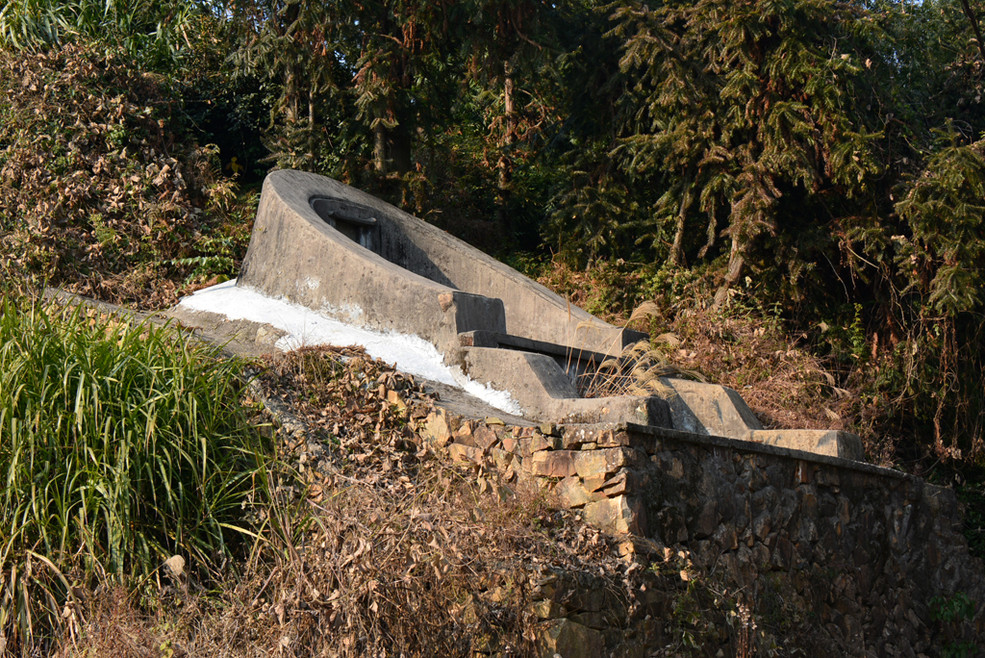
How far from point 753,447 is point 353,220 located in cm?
413

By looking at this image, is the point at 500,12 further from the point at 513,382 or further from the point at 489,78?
the point at 513,382

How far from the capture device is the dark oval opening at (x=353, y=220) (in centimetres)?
751

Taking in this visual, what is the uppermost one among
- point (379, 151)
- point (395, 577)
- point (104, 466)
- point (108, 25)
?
point (108, 25)

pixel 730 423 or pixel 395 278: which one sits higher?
pixel 395 278

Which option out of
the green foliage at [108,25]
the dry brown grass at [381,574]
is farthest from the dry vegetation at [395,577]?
the green foliage at [108,25]

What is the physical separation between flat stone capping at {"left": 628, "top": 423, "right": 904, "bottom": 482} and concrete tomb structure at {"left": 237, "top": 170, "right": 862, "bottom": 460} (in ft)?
0.42

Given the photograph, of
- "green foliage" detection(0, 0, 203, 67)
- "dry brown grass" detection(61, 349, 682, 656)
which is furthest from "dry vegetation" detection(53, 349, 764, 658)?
"green foliage" detection(0, 0, 203, 67)

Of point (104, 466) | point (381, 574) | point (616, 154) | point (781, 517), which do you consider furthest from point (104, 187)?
point (781, 517)

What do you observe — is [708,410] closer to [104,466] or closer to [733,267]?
[733,267]

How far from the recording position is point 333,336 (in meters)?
5.66

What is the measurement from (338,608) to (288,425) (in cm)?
131

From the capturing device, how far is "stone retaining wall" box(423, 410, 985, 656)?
4.06m

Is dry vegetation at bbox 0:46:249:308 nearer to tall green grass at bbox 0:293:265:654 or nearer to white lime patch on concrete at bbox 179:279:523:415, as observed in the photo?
white lime patch on concrete at bbox 179:279:523:415

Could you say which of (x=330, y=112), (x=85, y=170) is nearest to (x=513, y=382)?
(x=85, y=170)
